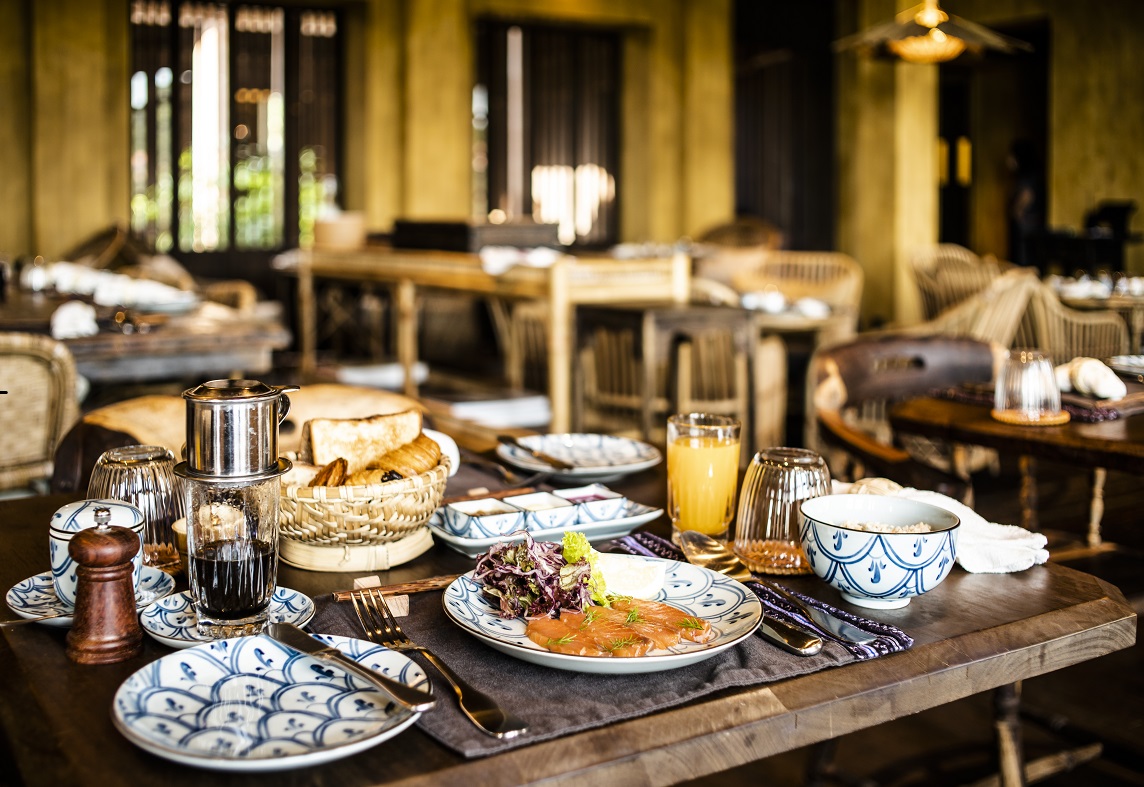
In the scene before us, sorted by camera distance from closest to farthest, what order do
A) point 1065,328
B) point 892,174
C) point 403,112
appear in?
point 1065,328 → point 403,112 → point 892,174

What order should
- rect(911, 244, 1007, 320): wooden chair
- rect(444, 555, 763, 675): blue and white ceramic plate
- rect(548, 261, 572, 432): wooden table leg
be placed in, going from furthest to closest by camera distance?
1. rect(911, 244, 1007, 320): wooden chair
2. rect(548, 261, 572, 432): wooden table leg
3. rect(444, 555, 763, 675): blue and white ceramic plate

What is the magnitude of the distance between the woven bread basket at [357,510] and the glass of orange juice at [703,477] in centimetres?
31

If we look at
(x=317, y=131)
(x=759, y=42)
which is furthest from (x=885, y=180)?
(x=317, y=131)

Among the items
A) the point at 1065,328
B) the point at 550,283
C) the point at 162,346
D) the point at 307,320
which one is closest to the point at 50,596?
the point at 162,346

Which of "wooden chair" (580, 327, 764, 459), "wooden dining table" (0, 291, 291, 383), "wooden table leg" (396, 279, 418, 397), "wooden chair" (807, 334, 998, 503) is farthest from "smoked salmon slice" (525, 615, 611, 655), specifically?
"wooden table leg" (396, 279, 418, 397)

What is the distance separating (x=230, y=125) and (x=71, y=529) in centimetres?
847

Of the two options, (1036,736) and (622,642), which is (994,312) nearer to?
(1036,736)

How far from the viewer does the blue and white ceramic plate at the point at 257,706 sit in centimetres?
78

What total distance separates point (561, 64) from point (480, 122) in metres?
0.93

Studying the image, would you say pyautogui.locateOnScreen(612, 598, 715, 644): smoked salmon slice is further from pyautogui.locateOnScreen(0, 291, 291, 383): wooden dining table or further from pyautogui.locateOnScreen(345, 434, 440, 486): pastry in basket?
pyautogui.locateOnScreen(0, 291, 291, 383): wooden dining table

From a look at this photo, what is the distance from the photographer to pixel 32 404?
8.91ft

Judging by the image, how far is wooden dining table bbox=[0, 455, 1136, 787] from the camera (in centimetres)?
78

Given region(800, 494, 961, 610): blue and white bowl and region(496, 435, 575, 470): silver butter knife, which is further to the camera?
region(496, 435, 575, 470): silver butter knife

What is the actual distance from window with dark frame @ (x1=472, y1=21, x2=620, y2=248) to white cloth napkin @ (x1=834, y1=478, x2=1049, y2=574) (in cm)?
867
